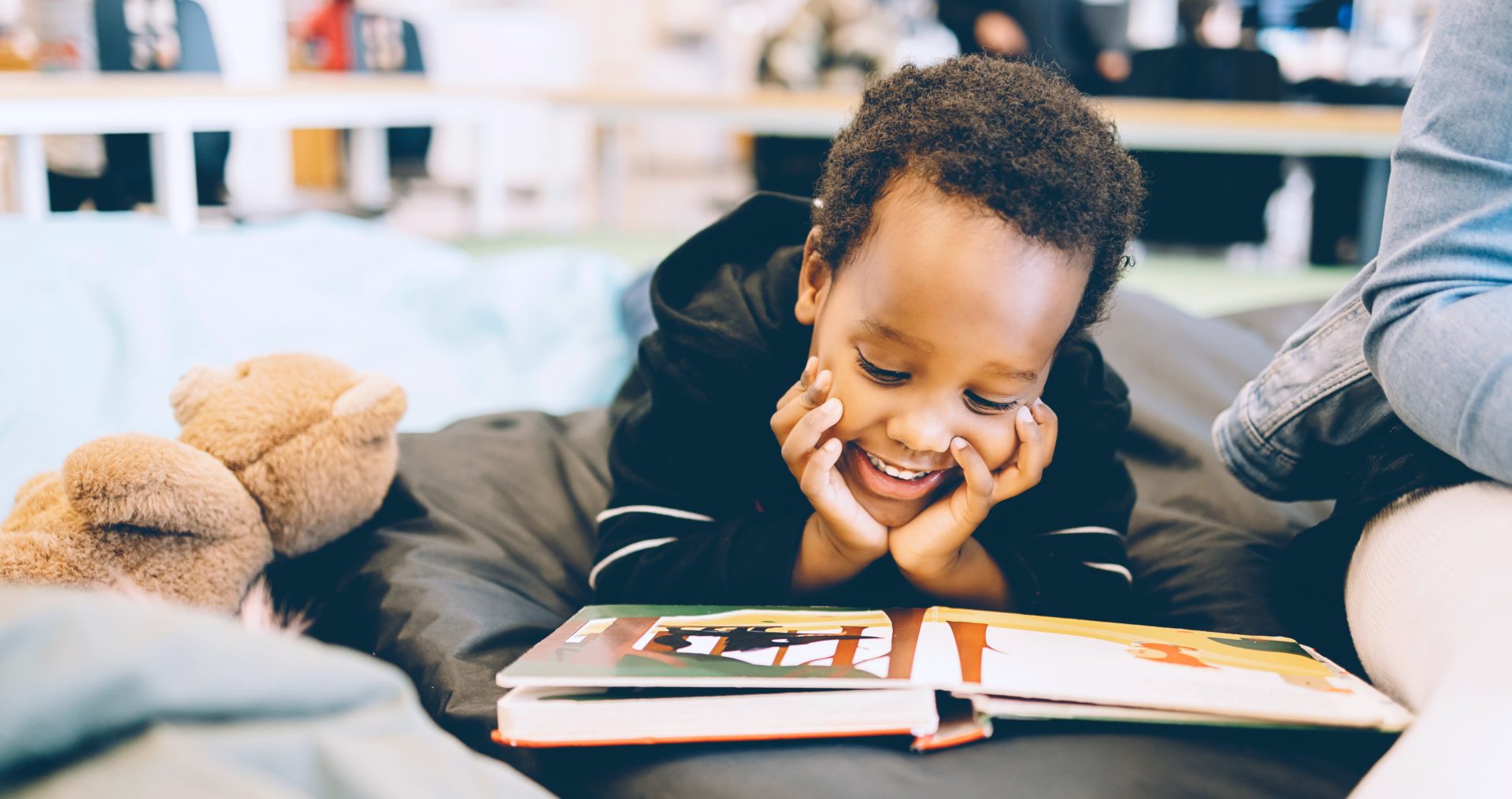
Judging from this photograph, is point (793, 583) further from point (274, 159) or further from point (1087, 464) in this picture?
point (274, 159)

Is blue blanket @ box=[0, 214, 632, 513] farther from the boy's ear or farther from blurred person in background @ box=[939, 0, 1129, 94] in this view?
blurred person in background @ box=[939, 0, 1129, 94]

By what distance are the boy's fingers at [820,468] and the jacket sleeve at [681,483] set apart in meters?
0.09

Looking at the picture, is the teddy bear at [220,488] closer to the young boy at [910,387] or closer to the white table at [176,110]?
the young boy at [910,387]

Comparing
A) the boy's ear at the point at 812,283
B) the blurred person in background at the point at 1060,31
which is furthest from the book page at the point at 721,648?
the blurred person in background at the point at 1060,31

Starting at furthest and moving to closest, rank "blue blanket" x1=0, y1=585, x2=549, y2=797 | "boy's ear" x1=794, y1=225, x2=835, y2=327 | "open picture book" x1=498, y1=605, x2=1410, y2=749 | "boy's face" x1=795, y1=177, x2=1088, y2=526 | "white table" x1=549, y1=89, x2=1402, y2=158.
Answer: "white table" x1=549, y1=89, x2=1402, y2=158 < "boy's ear" x1=794, y1=225, x2=835, y2=327 < "boy's face" x1=795, y1=177, x2=1088, y2=526 < "open picture book" x1=498, y1=605, x2=1410, y2=749 < "blue blanket" x1=0, y1=585, x2=549, y2=797

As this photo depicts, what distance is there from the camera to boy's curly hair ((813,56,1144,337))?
708 mm

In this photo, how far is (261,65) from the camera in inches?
158

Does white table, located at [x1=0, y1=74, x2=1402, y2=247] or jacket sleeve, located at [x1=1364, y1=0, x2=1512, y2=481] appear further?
white table, located at [x1=0, y1=74, x2=1402, y2=247]

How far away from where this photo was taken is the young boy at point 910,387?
71cm

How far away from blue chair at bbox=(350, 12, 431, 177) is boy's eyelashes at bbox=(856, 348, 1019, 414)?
3.80 meters

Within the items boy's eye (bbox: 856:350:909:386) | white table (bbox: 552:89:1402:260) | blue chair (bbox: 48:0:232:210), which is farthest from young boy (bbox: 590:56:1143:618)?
blue chair (bbox: 48:0:232:210)

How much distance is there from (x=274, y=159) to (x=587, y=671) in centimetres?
453

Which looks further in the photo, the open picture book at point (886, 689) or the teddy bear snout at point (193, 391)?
the teddy bear snout at point (193, 391)

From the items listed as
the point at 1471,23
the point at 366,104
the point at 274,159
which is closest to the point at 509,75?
the point at 274,159
